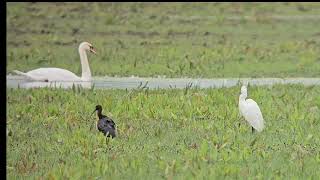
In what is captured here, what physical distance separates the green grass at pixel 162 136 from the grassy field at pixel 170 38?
16.9 ft

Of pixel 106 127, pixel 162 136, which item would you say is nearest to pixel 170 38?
pixel 162 136

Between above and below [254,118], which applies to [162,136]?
below

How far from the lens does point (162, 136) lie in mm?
11992

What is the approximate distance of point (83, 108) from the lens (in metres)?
14.3

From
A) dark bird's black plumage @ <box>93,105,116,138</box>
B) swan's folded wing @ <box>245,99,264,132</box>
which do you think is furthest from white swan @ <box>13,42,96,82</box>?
swan's folded wing @ <box>245,99,264,132</box>

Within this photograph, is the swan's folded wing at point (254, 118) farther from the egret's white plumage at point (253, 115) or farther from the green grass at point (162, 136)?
the green grass at point (162, 136)

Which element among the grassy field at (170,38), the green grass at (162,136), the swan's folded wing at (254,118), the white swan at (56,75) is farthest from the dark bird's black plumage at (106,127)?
the grassy field at (170,38)

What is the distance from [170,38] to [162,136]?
16.2 m

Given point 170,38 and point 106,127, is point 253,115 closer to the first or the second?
point 106,127

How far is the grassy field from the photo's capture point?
2161 cm

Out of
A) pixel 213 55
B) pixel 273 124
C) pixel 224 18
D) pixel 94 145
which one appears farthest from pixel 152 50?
pixel 94 145

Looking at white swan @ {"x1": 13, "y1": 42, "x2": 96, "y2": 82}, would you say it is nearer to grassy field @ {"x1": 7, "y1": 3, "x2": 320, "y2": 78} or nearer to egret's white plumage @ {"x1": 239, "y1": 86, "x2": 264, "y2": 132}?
grassy field @ {"x1": 7, "y1": 3, "x2": 320, "y2": 78}
